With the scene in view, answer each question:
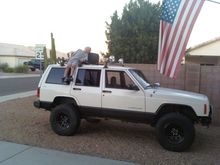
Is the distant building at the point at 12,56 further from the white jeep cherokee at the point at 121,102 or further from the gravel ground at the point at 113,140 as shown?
the white jeep cherokee at the point at 121,102

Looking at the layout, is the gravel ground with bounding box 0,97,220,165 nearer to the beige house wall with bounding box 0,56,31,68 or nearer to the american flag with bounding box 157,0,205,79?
the american flag with bounding box 157,0,205,79

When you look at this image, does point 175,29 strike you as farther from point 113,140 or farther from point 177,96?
point 113,140

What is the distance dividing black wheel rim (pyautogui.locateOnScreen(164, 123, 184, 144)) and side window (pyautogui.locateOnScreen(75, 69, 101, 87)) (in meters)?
2.08

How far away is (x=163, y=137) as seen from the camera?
271 inches

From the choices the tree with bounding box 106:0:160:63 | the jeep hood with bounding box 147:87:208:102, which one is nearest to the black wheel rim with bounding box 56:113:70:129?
the jeep hood with bounding box 147:87:208:102

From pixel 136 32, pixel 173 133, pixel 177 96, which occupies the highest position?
pixel 136 32

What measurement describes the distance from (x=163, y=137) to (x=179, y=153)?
491mm

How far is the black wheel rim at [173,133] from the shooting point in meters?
6.87

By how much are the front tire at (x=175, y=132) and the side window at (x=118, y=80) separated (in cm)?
120

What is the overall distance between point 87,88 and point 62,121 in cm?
112

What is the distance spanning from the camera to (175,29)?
678cm

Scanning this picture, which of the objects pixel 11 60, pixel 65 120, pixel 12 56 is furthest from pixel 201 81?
pixel 11 60

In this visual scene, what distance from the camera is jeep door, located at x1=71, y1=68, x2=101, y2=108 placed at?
7.59 meters

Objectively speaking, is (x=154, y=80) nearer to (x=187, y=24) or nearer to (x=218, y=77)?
(x=218, y=77)
